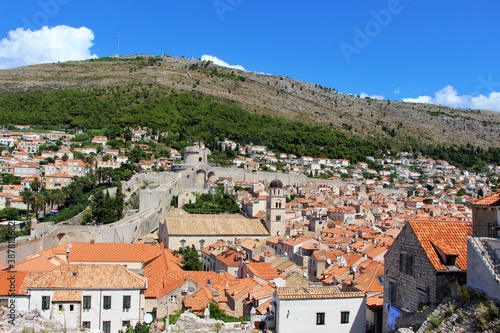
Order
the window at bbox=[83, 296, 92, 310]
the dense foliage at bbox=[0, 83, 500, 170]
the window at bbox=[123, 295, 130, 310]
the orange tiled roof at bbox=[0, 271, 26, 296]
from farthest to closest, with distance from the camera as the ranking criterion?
the dense foliage at bbox=[0, 83, 500, 170] < the window at bbox=[123, 295, 130, 310] < the window at bbox=[83, 296, 92, 310] < the orange tiled roof at bbox=[0, 271, 26, 296]

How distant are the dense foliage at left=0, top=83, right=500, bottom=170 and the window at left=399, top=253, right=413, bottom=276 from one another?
74732mm

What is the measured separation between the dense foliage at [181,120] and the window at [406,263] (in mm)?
74732

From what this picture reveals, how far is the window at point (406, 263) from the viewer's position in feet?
42.7

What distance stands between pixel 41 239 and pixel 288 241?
54.9 feet

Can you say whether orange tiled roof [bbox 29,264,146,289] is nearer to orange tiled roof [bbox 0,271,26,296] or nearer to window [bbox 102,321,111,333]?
orange tiled roof [bbox 0,271,26,296]

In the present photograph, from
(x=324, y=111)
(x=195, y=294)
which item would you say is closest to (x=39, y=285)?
(x=195, y=294)

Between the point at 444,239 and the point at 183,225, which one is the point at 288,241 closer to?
the point at 183,225

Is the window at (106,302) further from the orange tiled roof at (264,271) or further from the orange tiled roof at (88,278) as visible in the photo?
the orange tiled roof at (264,271)

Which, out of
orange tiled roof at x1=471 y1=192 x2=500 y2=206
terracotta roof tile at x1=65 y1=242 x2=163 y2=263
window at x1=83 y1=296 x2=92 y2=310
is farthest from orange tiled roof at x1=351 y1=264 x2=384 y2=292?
terracotta roof tile at x1=65 y1=242 x2=163 y2=263

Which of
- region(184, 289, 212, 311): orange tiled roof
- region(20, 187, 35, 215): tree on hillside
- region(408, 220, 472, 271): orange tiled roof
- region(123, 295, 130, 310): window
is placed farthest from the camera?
region(20, 187, 35, 215): tree on hillside

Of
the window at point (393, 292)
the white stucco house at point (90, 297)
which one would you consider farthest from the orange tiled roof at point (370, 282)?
the white stucco house at point (90, 297)

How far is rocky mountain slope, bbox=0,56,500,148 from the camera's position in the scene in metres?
131

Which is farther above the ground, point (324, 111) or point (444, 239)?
point (324, 111)

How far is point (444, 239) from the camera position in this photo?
1276cm
